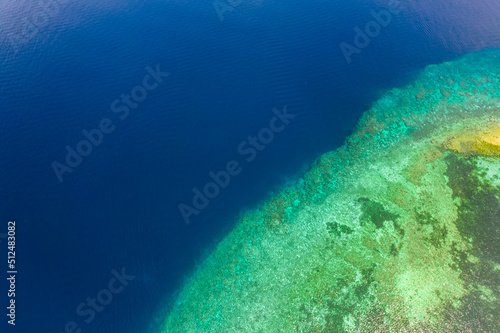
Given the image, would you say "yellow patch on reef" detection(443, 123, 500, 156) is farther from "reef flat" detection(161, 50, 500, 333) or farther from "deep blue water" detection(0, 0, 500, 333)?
"deep blue water" detection(0, 0, 500, 333)

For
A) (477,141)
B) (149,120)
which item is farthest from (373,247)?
(149,120)

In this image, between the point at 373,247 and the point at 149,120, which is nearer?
the point at 373,247

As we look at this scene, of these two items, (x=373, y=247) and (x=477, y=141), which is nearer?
(x=373, y=247)

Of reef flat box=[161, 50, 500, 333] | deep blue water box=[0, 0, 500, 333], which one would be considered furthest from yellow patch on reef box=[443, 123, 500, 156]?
deep blue water box=[0, 0, 500, 333]

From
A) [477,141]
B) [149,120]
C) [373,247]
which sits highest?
[149,120]

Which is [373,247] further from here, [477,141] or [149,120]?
[149,120]

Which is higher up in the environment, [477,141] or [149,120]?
[149,120]

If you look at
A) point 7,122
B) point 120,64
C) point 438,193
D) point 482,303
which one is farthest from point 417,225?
point 7,122
